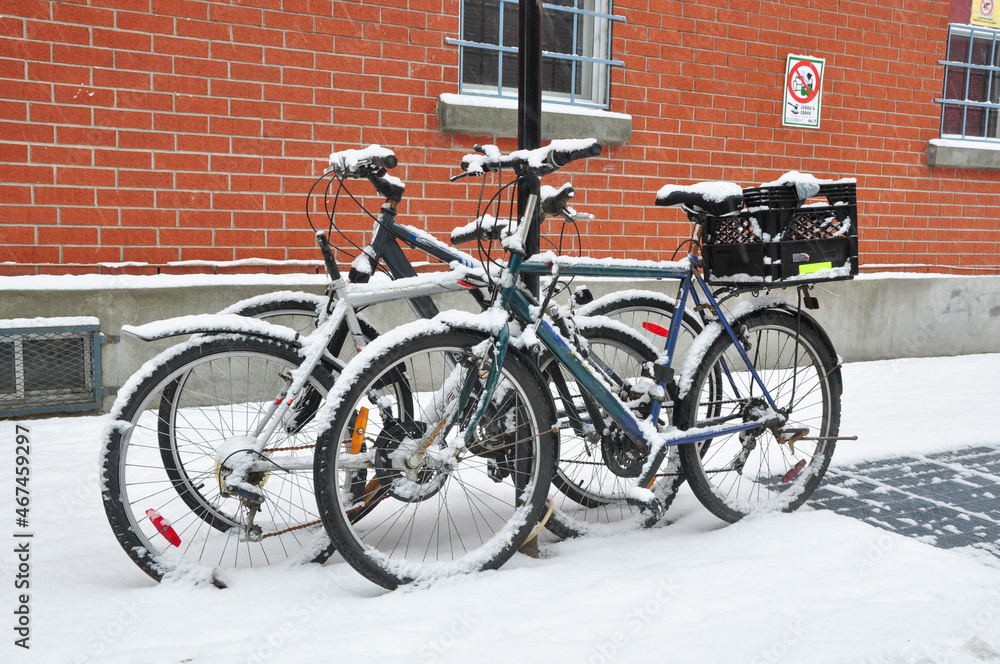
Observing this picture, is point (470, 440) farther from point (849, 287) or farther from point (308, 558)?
point (849, 287)

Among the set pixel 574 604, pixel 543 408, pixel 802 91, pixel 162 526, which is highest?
pixel 802 91

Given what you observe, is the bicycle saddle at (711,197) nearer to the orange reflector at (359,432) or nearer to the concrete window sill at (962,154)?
the orange reflector at (359,432)

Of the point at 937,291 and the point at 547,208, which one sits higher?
the point at 547,208

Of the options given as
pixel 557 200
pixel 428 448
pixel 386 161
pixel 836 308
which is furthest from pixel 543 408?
pixel 836 308

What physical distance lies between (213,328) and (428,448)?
0.75 meters

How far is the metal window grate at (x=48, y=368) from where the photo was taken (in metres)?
4.23

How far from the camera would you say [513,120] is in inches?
205

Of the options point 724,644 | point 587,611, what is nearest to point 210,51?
point 587,611

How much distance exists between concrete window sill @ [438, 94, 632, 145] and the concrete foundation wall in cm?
101

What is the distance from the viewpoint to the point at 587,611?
242 cm

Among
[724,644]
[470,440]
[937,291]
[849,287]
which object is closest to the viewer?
[724,644]

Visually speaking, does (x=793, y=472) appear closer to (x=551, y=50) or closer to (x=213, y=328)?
(x=213, y=328)

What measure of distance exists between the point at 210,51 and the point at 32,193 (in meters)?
1.20

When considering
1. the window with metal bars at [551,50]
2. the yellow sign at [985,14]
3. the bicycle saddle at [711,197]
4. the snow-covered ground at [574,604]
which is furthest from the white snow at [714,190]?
the yellow sign at [985,14]
